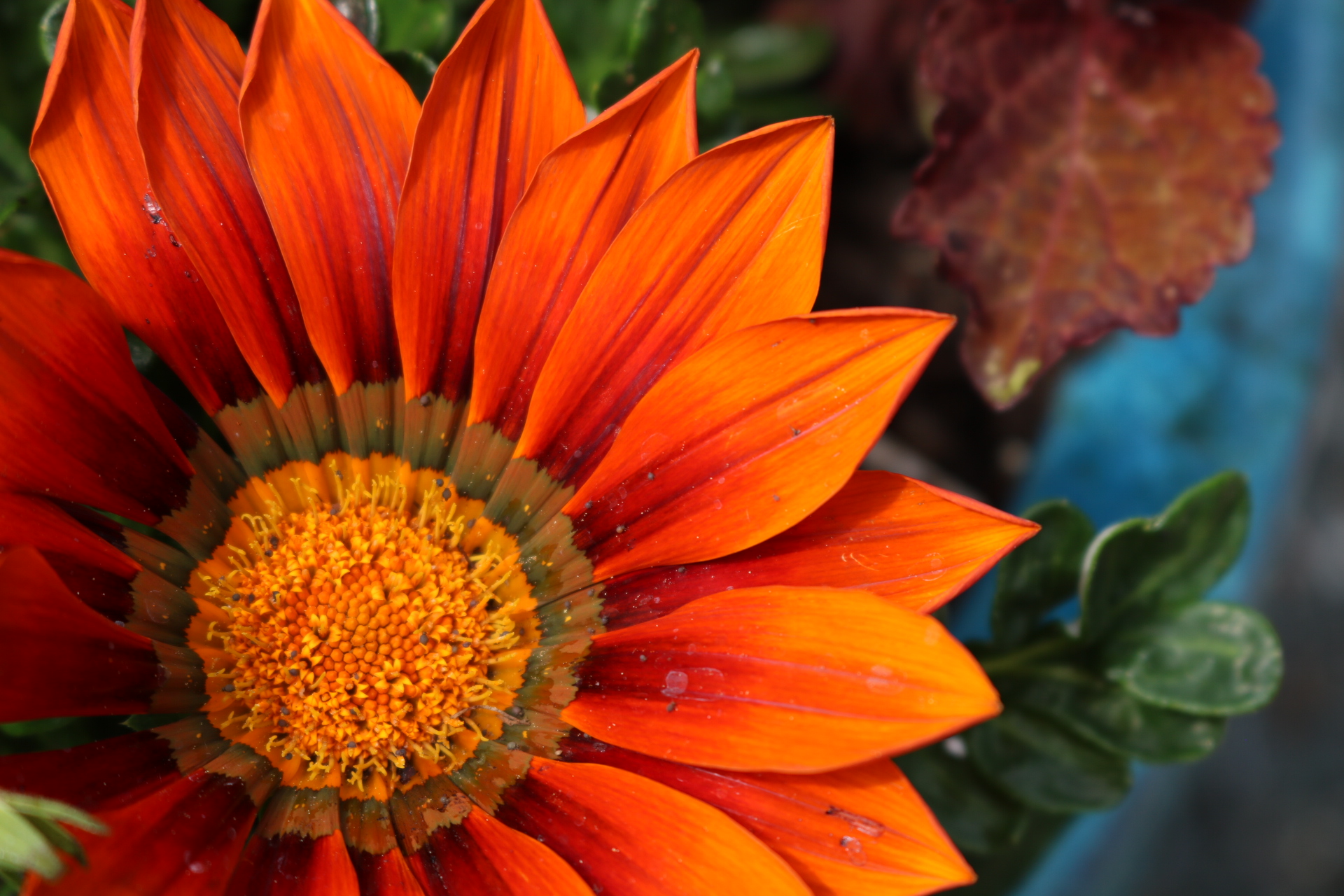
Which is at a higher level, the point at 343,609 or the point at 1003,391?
the point at 1003,391

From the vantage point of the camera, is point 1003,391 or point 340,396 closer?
point 340,396

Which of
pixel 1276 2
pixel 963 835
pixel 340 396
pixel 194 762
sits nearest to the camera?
pixel 194 762

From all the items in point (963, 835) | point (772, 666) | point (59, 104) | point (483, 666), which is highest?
point (59, 104)

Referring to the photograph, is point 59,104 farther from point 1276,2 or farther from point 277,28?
point 1276,2

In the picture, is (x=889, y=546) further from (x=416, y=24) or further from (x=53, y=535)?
(x=416, y=24)

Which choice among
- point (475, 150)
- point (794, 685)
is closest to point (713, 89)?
point (475, 150)

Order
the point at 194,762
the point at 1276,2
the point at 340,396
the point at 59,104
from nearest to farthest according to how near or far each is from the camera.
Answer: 1. the point at 59,104
2. the point at 194,762
3. the point at 340,396
4. the point at 1276,2

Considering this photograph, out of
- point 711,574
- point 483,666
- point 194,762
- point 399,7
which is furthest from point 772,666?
point 399,7

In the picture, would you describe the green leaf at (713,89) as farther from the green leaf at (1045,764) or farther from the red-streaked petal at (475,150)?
the green leaf at (1045,764)

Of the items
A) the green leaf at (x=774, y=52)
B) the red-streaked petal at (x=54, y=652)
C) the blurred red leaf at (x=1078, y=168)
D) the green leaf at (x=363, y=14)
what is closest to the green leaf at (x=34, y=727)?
the red-streaked petal at (x=54, y=652)
